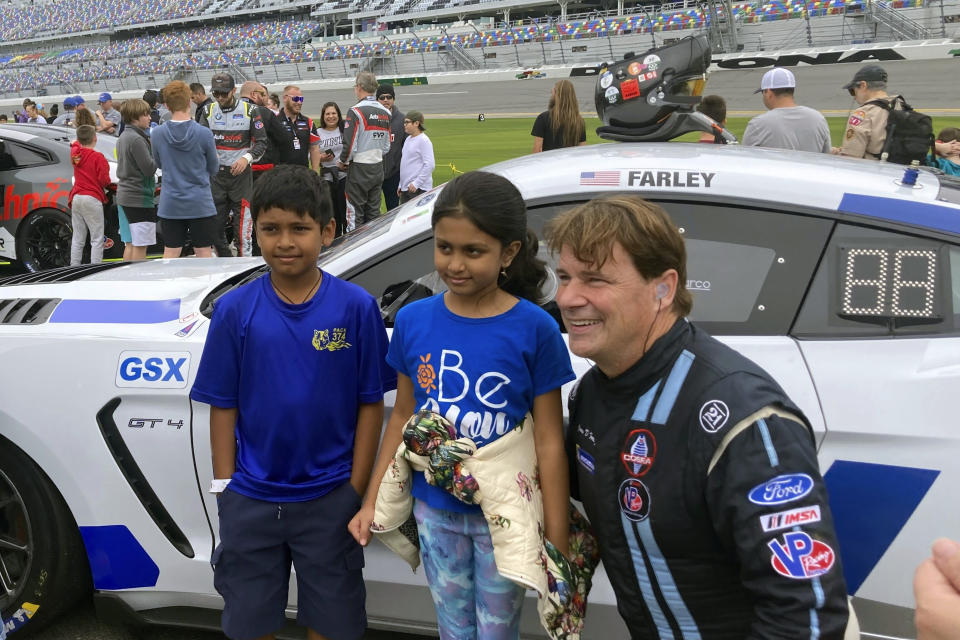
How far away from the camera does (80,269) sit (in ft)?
11.6

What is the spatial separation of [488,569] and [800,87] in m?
27.8

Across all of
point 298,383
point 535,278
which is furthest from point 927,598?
point 298,383

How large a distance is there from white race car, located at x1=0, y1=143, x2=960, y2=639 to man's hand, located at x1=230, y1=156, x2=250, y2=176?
16.7 feet

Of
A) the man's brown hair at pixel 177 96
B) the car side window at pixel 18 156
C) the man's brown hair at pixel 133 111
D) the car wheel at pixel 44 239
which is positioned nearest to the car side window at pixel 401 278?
the man's brown hair at pixel 177 96

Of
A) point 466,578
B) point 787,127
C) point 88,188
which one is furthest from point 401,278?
point 88,188

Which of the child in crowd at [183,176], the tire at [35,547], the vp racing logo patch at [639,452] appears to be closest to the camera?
the vp racing logo patch at [639,452]

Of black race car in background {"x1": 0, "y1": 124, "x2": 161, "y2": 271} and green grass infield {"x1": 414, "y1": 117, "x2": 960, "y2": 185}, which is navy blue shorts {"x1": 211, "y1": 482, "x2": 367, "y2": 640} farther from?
green grass infield {"x1": 414, "y1": 117, "x2": 960, "y2": 185}

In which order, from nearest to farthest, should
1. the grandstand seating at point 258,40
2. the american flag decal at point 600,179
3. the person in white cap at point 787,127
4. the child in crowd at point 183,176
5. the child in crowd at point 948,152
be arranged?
1. the american flag decal at point 600,179
2. the person in white cap at point 787,127
3. the child in crowd at point 948,152
4. the child in crowd at point 183,176
5. the grandstand seating at point 258,40

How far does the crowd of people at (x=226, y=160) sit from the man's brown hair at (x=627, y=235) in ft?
17.6

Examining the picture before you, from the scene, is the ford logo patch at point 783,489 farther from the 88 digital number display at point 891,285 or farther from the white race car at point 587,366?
the 88 digital number display at point 891,285

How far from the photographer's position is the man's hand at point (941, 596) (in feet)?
3.16

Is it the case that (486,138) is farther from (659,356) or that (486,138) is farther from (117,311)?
(659,356)

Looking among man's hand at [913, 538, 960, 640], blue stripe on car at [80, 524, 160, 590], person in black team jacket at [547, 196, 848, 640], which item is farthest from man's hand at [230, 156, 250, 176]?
man's hand at [913, 538, 960, 640]

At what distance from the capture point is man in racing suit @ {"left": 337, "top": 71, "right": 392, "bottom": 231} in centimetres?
884
